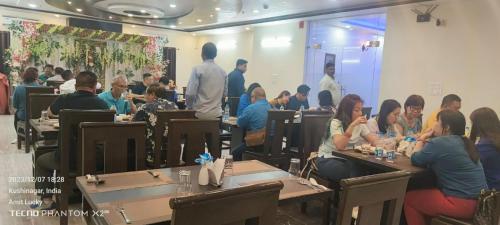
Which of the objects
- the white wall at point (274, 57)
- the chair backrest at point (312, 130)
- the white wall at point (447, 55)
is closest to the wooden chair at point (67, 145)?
the chair backrest at point (312, 130)

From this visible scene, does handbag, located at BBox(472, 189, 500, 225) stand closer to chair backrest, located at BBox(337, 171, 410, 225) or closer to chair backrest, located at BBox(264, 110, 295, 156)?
chair backrest, located at BBox(337, 171, 410, 225)

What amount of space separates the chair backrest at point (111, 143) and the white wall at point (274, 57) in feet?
20.4

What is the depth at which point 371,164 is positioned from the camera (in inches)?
104

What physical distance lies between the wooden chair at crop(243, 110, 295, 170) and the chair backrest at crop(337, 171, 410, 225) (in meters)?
2.09

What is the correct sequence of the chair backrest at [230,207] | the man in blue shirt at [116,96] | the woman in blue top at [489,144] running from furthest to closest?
the man in blue shirt at [116,96] < the woman in blue top at [489,144] < the chair backrest at [230,207]

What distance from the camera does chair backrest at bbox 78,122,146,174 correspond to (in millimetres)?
2203

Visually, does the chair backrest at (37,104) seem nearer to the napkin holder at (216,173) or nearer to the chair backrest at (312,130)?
the chair backrest at (312,130)

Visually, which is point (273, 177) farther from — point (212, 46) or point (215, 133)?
point (212, 46)

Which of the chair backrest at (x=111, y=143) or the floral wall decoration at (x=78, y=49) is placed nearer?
the chair backrest at (x=111, y=143)

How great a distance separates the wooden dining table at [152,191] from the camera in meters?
1.46

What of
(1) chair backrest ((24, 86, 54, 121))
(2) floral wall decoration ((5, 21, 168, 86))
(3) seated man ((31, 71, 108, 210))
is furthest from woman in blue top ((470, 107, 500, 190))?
(2) floral wall decoration ((5, 21, 168, 86))

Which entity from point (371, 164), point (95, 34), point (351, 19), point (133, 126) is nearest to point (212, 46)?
point (133, 126)

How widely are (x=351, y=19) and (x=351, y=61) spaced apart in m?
0.89

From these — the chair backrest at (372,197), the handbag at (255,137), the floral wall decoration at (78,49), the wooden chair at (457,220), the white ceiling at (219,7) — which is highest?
the white ceiling at (219,7)
